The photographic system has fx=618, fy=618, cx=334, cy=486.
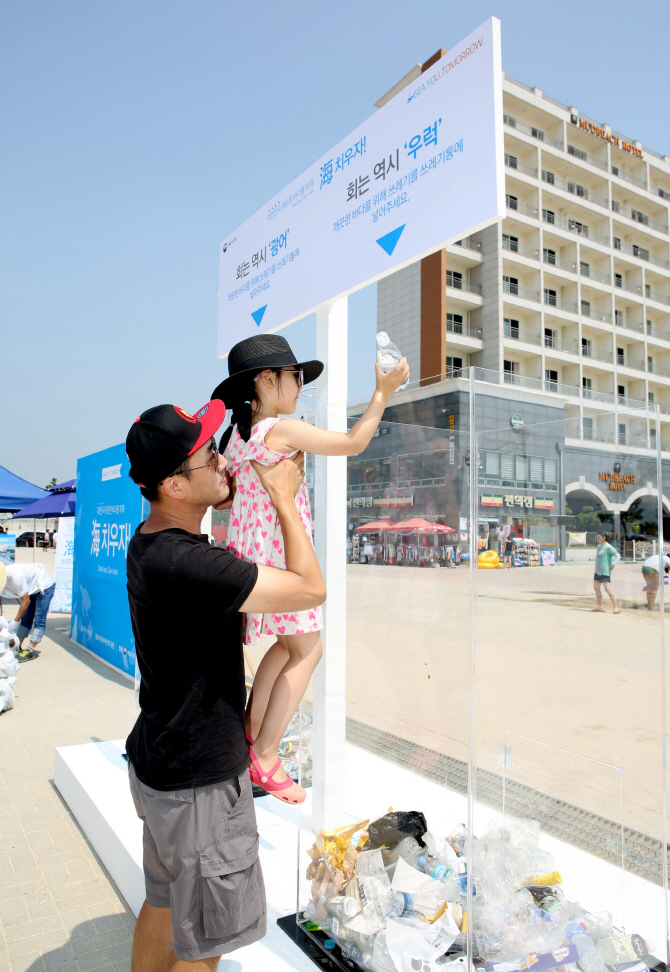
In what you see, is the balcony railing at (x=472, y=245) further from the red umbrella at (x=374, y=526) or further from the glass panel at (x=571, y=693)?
the glass panel at (x=571, y=693)

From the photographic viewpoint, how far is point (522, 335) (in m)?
32.0

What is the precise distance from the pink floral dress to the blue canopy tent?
11965 mm

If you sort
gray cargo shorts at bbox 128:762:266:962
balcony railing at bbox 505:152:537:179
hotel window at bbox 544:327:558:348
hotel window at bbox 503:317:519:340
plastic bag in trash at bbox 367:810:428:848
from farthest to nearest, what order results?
1. hotel window at bbox 544:327:558:348
2. balcony railing at bbox 505:152:537:179
3. hotel window at bbox 503:317:519:340
4. plastic bag in trash at bbox 367:810:428:848
5. gray cargo shorts at bbox 128:762:266:962

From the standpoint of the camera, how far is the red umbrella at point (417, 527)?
2055mm

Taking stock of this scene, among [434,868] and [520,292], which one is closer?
[434,868]

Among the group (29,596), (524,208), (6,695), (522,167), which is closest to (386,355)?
(6,695)

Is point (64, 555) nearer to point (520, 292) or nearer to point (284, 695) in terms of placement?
point (284, 695)

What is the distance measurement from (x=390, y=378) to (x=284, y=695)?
1007mm

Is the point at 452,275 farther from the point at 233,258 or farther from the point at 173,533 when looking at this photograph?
the point at 173,533

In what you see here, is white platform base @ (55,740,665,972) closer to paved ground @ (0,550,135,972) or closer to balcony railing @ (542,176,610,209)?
paved ground @ (0,550,135,972)

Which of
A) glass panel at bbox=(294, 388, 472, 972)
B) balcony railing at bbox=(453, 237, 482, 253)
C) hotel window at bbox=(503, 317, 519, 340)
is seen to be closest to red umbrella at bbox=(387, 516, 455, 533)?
glass panel at bbox=(294, 388, 472, 972)

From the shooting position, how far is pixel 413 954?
181 cm

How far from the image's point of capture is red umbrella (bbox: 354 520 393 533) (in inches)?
94.5

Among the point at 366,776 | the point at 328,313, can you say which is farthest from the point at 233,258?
the point at 366,776
